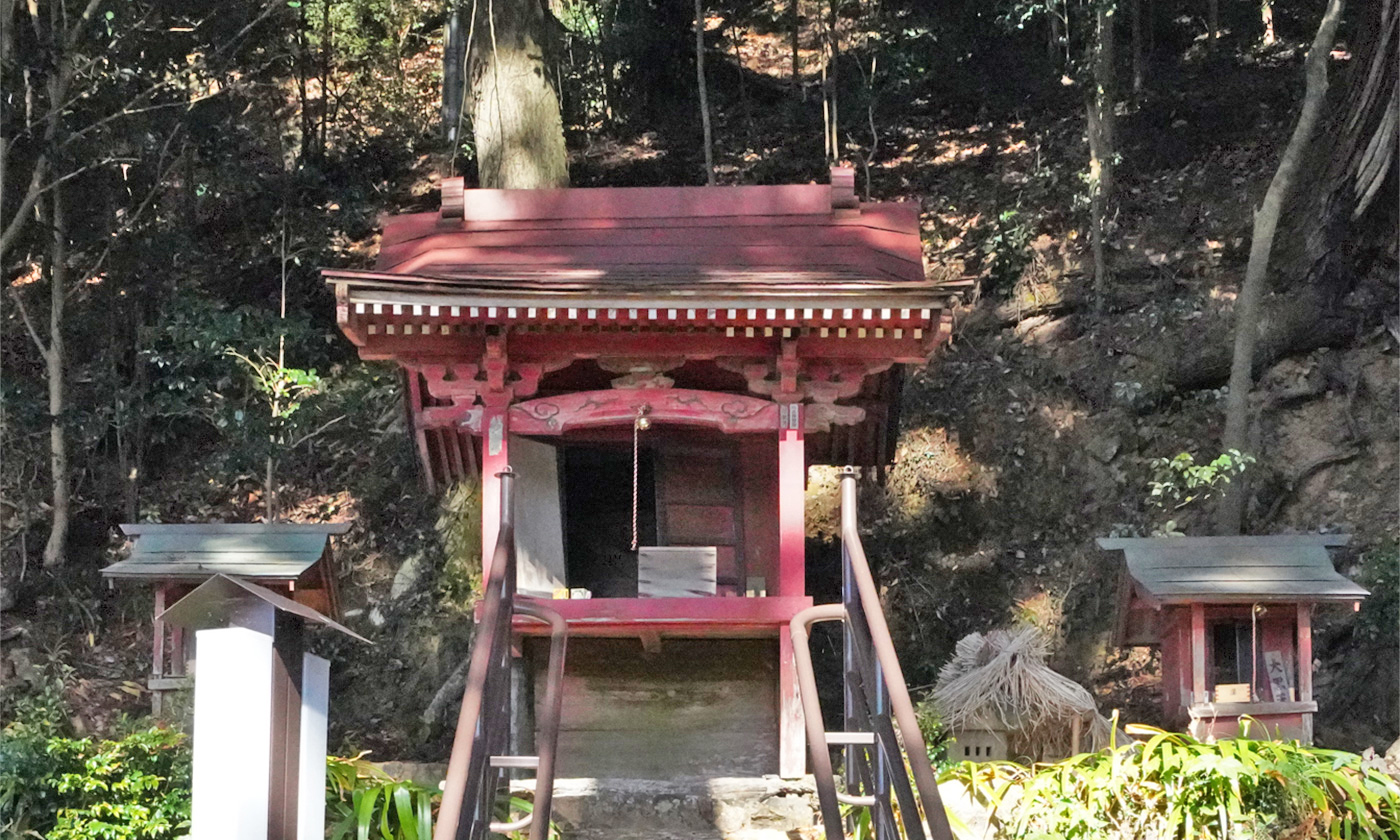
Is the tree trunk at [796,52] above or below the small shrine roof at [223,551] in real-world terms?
above

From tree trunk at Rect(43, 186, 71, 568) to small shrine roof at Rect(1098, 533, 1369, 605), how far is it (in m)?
9.77

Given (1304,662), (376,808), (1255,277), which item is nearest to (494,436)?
(376,808)

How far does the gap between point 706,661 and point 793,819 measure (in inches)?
77.2

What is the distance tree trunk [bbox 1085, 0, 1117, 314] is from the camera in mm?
14812

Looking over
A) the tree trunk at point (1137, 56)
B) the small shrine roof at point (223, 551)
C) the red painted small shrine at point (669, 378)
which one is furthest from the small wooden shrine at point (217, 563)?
the tree trunk at point (1137, 56)

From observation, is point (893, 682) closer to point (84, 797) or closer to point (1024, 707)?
point (1024, 707)

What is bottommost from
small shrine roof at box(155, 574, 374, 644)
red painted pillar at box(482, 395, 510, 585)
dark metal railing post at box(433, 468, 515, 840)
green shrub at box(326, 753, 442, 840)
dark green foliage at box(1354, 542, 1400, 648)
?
dark green foliage at box(1354, 542, 1400, 648)

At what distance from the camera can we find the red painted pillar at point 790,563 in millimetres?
7945

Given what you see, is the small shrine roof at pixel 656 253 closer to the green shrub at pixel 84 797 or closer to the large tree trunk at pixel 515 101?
the green shrub at pixel 84 797

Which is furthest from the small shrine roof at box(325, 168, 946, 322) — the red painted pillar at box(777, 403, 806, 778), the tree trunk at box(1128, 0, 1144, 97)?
the tree trunk at box(1128, 0, 1144, 97)

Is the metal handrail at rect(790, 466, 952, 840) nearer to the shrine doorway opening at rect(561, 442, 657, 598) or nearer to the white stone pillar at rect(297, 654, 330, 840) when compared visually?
the white stone pillar at rect(297, 654, 330, 840)

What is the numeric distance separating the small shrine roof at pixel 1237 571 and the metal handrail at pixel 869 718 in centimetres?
278

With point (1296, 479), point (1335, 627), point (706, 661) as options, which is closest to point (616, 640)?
point (706, 661)

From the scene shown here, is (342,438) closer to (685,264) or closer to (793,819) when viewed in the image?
(685,264)
